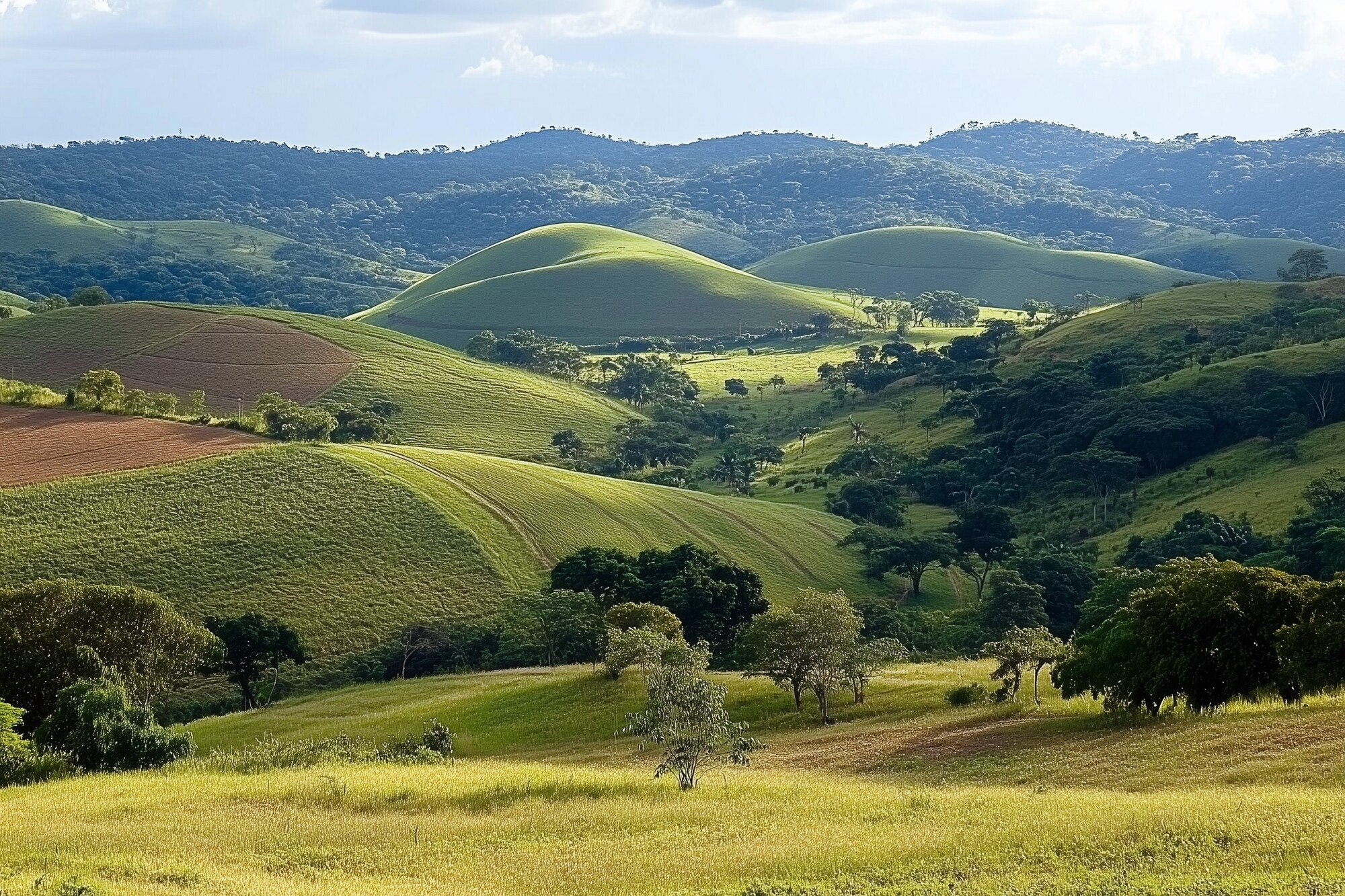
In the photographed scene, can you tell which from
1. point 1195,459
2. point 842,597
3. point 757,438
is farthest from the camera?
point 757,438

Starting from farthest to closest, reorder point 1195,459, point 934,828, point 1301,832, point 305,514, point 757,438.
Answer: point 757,438 < point 1195,459 < point 305,514 < point 934,828 < point 1301,832

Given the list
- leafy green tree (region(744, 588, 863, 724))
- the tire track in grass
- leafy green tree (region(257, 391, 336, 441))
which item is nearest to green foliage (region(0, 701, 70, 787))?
leafy green tree (region(744, 588, 863, 724))

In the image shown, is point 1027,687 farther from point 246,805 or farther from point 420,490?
point 420,490

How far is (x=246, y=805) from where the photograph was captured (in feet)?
117

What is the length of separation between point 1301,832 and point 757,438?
155m

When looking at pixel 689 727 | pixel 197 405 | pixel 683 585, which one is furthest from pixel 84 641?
pixel 197 405

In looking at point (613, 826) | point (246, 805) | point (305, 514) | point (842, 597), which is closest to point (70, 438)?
point (305, 514)

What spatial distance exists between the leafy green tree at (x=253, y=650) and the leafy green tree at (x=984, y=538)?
5941cm

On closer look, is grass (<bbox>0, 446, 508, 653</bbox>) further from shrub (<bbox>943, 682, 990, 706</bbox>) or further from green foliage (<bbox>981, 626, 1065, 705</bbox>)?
green foliage (<bbox>981, 626, 1065, 705</bbox>)

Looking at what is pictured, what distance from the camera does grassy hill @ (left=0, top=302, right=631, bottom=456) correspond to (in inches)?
6334

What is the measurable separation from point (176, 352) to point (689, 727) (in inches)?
5855

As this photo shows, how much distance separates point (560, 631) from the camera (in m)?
80.4

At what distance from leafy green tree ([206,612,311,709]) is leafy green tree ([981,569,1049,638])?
45830 millimetres

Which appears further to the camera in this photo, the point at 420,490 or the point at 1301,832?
the point at 420,490
